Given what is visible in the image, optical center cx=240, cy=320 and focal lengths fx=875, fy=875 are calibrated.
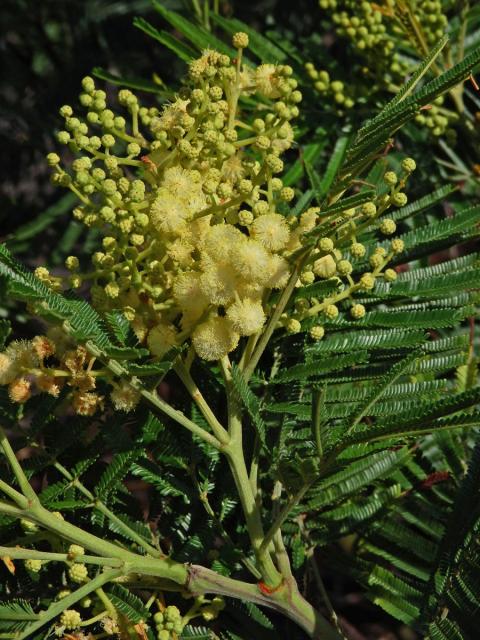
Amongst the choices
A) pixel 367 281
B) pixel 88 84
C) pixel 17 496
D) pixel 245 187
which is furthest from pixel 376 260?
pixel 17 496

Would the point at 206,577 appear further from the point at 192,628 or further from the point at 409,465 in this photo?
the point at 409,465

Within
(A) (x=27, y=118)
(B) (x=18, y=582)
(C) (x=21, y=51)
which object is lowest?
(B) (x=18, y=582)

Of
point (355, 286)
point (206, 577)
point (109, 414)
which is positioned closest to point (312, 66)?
point (355, 286)

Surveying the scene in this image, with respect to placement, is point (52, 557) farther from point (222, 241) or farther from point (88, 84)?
point (88, 84)

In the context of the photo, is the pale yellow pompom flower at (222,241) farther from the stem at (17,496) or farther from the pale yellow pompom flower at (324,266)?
the stem at (17,496)

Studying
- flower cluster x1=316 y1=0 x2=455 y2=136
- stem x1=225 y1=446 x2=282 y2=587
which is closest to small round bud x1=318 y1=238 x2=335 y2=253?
stem x1=225 y1=446 x2=282 y2=587

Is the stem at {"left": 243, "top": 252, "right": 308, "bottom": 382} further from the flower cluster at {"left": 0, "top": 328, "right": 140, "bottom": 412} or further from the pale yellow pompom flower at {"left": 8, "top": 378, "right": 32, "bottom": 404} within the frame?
the pale yellow pompom flower at {"left": 8, "top": 378, "right": 32, "bottom": 404}

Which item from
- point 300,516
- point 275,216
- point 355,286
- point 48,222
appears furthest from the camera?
point 48,222
